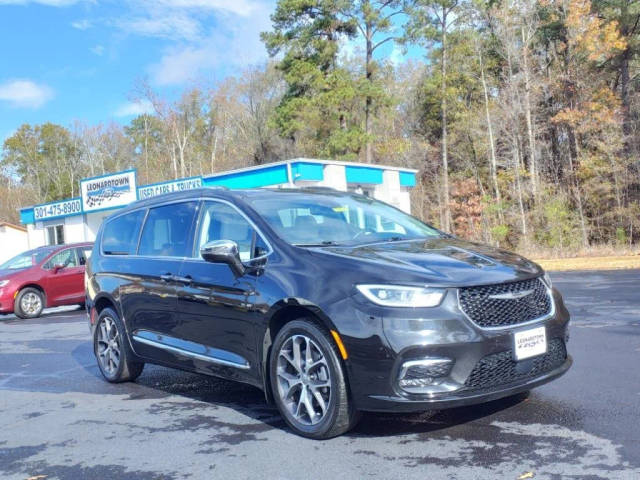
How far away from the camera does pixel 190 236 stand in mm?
5914

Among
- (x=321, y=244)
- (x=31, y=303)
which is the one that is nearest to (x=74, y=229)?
(x=31, y=303)

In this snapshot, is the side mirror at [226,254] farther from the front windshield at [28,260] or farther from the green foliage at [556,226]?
the green foliage at [556,226]

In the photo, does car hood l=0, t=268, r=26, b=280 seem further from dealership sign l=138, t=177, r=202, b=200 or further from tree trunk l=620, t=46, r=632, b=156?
tree trunk l=620, t=46, r=632, b=156

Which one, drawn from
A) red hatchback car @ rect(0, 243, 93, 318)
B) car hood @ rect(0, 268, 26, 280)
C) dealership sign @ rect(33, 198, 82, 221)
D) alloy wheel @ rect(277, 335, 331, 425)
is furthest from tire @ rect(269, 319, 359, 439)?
dealership sign @ rect(33, 198, 82, 221)

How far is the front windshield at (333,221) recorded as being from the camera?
518 centimetres

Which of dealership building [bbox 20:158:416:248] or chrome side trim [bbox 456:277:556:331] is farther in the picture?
dealership building [bbox 20:158:416:248]

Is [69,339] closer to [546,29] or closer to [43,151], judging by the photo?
[546,29]

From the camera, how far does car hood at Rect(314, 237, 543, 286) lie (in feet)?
13.9

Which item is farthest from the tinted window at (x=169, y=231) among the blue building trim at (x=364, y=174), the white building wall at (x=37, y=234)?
the white building wall at (x=37, y=234)

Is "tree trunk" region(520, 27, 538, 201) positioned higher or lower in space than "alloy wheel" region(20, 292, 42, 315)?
higher

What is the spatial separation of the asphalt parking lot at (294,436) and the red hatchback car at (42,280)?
8.49 meters

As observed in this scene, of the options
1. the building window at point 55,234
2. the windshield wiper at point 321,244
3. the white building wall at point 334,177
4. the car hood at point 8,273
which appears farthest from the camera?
the building window at point 55,234

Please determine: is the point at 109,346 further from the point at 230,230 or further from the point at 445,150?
the point at 445,150

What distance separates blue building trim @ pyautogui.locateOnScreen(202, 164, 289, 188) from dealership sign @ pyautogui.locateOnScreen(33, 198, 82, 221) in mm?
11181
